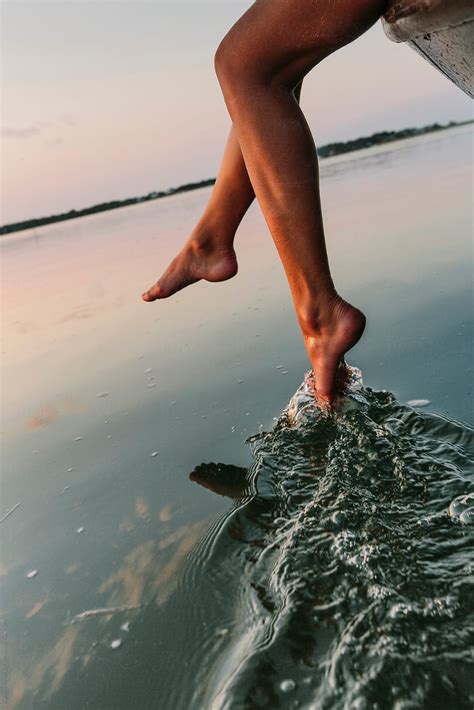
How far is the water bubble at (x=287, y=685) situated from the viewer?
33.5 inches

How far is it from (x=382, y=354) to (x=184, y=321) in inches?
56.4

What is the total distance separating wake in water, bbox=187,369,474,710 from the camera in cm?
84

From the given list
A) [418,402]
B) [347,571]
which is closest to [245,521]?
[347,571]

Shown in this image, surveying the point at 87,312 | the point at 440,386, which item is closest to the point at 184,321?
the point at 87,312

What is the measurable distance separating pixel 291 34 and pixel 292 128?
0.17 m

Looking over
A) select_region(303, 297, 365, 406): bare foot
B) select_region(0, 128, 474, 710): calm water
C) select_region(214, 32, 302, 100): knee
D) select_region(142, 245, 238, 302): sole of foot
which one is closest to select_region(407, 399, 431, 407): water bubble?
select_region(0, 128, 474, 710): calm water

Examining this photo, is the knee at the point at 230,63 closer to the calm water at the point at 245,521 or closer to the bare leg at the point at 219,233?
the bare leg at the point at 219,233

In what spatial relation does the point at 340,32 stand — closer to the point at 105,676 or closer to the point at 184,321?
the point at 105,676

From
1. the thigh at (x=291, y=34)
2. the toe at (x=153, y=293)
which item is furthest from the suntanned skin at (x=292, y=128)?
the toe at (x=153, y=293)

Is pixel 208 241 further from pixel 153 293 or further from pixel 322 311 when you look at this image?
pixel 322 311

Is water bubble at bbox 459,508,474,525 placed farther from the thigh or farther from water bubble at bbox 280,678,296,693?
the thigh

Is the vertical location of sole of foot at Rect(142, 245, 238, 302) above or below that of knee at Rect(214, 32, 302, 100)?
below

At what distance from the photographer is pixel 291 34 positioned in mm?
1179

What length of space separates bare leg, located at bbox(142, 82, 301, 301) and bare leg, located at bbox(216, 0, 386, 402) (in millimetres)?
411
